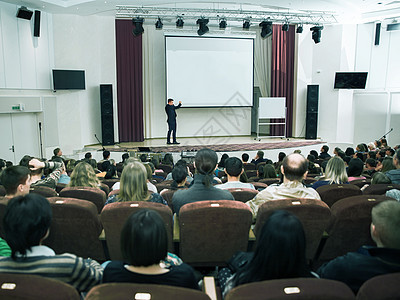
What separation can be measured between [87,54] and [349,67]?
9071 millimetres

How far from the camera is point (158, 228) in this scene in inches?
58.5

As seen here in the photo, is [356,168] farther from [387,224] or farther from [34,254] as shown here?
[34,254]

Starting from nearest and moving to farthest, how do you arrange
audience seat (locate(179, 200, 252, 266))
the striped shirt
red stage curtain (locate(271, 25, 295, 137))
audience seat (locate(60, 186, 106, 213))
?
the striped shirt → audience seat (locate(179, 200, 252, 266)) → audience seat (locate(60, 186, 106, 213)) → red stage curtain (locate(271, 25, 295, 137))

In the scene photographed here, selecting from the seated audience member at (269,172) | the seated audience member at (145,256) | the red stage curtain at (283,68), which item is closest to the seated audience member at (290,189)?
the seated audience member at (145,256)

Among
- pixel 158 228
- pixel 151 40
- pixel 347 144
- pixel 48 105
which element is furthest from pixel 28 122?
pixel 347 144

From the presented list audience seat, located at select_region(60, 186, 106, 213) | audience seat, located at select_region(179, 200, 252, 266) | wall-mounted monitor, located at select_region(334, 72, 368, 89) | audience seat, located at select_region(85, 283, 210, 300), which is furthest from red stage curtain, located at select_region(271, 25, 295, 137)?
audience seat, located at select_region(85, 283, 210, 300)

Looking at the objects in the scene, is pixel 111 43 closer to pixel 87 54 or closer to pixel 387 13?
pixel 87 54

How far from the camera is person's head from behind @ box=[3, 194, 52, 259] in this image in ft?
5.17

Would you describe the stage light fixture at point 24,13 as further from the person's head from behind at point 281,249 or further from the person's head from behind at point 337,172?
the person's head from behind at point 281,249

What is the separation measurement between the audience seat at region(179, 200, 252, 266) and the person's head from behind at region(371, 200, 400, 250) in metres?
0.84

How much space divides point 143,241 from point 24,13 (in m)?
9.47

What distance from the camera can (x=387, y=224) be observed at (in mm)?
1666

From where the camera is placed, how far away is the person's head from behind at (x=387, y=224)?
1.63 m

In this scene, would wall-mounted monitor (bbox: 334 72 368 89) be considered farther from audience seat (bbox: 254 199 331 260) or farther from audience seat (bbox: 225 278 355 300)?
audience seat (bbox: 225 278 355 300)
